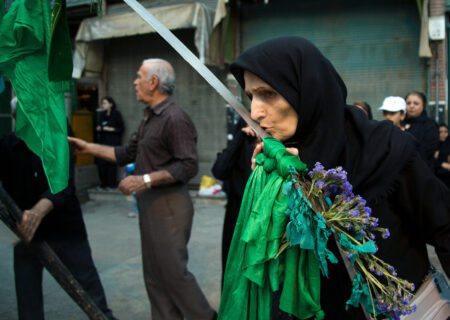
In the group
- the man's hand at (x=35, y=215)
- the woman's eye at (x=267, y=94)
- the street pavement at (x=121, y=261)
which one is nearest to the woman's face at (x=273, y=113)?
the woman's eye at (x=267, y=94)

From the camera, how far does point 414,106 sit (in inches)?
225

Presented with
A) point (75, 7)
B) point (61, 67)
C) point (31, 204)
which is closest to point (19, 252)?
point (31, 204)

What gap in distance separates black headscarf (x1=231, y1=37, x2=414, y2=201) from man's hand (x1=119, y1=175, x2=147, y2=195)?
180cm

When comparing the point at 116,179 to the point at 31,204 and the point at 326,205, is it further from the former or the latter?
the point at 326,205

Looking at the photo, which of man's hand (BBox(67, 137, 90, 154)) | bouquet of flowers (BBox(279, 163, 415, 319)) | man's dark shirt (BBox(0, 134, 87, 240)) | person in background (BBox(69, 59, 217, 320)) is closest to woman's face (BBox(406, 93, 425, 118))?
person in background (BBox(69, 59, 217, 320))

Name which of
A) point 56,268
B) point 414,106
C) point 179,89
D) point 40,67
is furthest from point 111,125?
point 40,67

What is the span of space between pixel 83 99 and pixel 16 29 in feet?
35.9

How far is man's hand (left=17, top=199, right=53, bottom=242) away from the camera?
9.03 ft

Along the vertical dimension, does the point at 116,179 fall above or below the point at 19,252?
below

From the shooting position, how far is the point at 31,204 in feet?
10.5

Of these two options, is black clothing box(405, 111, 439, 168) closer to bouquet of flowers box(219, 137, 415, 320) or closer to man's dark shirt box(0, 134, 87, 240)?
man's dark shirt box(0, 134, 87, 240)

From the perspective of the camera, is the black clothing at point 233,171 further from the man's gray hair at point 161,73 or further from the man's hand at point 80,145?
the man's hand at point 80,145

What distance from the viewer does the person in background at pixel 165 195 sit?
137 inches

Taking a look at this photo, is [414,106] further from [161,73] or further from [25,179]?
[25,179]
